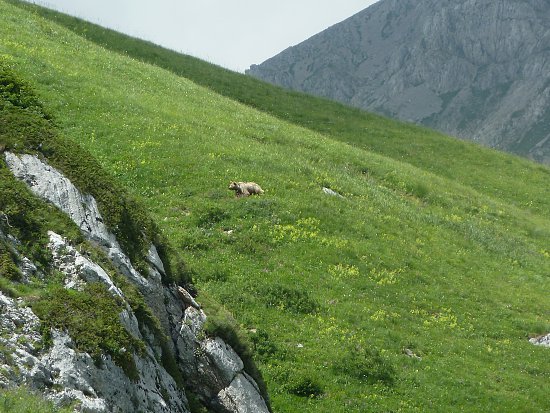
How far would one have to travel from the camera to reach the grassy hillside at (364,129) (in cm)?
5678

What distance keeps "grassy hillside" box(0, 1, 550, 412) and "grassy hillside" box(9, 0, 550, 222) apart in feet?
17.8

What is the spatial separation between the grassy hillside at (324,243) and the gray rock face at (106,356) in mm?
5684

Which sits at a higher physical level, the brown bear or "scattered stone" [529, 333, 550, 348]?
the brown bear

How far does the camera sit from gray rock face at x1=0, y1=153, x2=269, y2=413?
944 centimetres

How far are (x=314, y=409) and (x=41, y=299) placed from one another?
11677mm

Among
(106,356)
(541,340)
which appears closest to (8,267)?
(106,356)

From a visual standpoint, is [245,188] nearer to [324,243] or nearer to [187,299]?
[324,243]

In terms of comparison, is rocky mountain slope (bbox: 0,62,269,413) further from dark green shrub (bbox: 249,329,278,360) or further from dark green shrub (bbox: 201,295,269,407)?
dark green shrub (bbox: 249,329,278,360)

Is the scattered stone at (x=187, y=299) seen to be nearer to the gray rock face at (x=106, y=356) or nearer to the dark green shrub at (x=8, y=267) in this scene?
the gray rock face at (x=106, y=356)

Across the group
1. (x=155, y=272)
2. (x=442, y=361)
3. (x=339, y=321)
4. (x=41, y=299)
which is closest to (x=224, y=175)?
(x=339, y=321)

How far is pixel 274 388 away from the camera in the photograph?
20094 millimetres

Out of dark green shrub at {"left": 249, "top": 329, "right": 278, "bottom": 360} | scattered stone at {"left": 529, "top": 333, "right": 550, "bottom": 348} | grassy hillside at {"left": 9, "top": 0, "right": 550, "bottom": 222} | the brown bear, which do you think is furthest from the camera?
grassy hillside at {"left": 9, "top": 0, "right": 550, "bottom": 222}

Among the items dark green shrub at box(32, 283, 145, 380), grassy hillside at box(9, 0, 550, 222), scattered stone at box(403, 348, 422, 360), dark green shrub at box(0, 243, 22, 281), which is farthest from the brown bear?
grassy hillside at box(9, 0, 550, 222)

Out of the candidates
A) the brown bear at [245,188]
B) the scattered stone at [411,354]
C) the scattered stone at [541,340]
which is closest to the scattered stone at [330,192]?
the brown bear at [245,188]
